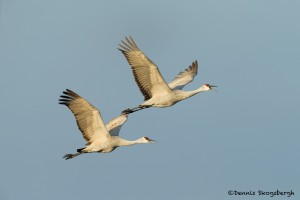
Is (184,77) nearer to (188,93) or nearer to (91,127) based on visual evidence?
(188,93)

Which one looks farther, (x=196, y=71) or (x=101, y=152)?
(x=196, y=71)

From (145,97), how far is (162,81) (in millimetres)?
992

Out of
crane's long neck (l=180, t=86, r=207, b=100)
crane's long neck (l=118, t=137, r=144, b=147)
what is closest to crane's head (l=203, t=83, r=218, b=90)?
crane's long neck (l=180, t=86, r=207, b=100)

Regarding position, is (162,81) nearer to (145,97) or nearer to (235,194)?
(145,97)

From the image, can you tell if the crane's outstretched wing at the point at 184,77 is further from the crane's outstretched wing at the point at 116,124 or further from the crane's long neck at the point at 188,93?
the crane's outstretched wing at the point at 116,124

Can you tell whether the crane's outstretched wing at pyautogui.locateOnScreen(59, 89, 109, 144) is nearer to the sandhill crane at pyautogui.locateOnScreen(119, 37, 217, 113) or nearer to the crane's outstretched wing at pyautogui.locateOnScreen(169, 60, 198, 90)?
the sandhill crane at pyautogui.locateOnScreen(119, 37, 217, 113)

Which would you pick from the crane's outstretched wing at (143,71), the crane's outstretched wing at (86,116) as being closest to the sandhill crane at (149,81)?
the crane's outstretched wing at (143,71)

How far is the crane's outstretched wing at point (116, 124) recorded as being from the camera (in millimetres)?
→ 25812

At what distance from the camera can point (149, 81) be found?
83.4 feet

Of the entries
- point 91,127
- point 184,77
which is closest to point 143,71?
point 91,127

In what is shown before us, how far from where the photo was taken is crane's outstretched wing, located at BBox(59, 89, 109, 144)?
23359 mm

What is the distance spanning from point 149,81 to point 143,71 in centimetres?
40

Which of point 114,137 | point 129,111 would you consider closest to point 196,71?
point 129,111

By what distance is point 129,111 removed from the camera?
2655 centimetres
